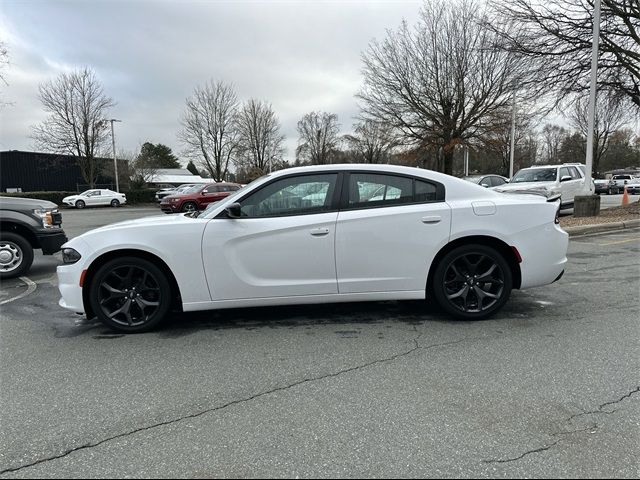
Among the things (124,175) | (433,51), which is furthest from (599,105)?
(124,175)

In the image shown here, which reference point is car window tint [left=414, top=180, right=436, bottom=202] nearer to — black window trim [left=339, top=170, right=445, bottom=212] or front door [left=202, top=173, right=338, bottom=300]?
black window trim [left=339, top=170, right=445, bottom=212]

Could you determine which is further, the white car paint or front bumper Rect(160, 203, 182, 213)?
the white car paint

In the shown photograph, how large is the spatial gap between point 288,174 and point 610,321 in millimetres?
3649

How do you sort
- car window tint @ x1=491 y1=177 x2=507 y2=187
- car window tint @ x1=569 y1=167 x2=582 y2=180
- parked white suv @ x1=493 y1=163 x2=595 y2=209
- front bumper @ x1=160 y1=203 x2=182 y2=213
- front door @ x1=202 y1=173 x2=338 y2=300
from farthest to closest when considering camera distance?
front bumper @ x1=160 y1=203 x2=182 y2=213, car window tint @ x1=491 y1=177 x2=507 y2=187, car window tint @ x1=569 y1=167 x2=582 y2=180, parked white suv @ x1=493 y1=163 x2=595 y2=209, front door @ x1=202 y1=173 x2=338 y2=300

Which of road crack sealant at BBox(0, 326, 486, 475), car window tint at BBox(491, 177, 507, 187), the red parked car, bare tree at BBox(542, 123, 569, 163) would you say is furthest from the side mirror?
bare tree at BBox(542, 123, 569, 163)

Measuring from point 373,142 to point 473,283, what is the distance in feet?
156

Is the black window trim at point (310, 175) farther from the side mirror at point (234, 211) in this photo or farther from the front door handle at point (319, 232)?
the front door handle at point (319, 232)

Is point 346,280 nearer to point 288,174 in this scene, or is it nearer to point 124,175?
point 288,174

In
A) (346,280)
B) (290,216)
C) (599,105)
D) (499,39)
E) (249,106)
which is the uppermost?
(249,106)

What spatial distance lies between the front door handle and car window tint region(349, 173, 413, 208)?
1.29 feet

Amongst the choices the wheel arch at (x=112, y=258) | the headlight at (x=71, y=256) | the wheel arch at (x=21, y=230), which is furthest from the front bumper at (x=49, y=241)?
the wheel arch at (x=112, y=258)

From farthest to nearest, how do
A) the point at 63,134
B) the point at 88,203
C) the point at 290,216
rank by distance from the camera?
the point at 63,134 → the point at 88,203 → the point at 290,216

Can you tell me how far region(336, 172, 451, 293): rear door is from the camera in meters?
4.12

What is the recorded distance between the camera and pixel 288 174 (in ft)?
14.0
